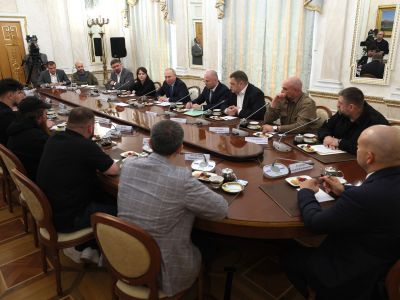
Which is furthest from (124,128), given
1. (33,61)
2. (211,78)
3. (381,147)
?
(33,61)

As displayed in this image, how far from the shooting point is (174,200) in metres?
1.33

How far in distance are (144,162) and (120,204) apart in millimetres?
247

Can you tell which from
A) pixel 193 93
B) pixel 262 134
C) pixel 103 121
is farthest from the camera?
pixel 193 93

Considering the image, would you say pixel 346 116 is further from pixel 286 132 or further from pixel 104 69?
pixel 104 69

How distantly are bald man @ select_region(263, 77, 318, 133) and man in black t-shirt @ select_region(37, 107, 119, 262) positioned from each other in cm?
153

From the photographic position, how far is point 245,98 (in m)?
3.59

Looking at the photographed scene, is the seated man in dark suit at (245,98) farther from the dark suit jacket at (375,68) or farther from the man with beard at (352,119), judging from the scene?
the dark suit jacket at (375,68)

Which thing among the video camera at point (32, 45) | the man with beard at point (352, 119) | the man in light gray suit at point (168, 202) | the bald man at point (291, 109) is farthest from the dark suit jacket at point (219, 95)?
the video camera at point (32, 45)

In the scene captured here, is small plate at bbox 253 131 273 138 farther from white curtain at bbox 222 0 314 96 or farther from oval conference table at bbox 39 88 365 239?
white curtain at bbox 222 0 314 96

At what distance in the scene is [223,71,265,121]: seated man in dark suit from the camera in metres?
3.43

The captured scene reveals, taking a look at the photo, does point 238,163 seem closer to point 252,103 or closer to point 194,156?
point 194,156

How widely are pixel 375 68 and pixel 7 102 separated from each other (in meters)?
3.94

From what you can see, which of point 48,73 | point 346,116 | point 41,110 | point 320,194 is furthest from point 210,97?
point 48,73

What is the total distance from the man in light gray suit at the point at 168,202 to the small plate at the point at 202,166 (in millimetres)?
522
